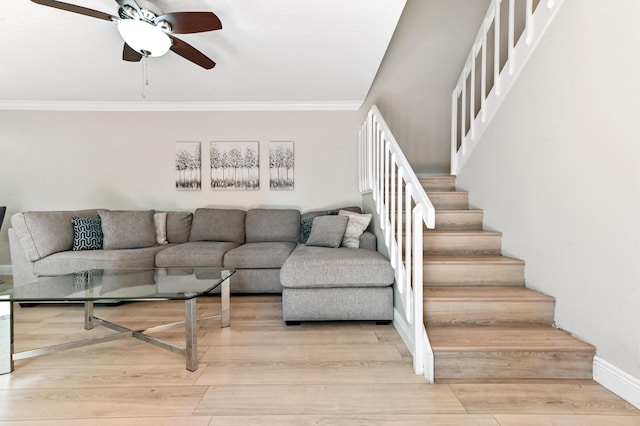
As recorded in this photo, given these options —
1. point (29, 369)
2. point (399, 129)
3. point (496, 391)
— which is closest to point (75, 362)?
point (29, 369)

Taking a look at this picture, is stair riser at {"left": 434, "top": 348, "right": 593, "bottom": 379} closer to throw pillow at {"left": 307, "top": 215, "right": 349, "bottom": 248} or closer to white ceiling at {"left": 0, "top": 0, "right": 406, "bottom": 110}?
throw pillow at {"left": 307, "top": 215, "right": 349, "bottom": 248}

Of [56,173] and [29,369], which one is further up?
[56,173]

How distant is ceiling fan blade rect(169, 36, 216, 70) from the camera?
2127 millimetres

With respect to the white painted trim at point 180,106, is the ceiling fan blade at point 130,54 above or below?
below

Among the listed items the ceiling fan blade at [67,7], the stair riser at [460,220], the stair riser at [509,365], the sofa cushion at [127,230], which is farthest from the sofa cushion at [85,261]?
the stair riser at [460,220]

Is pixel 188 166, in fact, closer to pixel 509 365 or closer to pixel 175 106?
pixel 175 106

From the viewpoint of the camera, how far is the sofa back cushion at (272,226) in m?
3.62

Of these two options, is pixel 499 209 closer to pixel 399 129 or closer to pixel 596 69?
pixel 596 69

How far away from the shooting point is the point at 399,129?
3.96 m

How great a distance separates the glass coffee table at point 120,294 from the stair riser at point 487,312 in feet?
4.67

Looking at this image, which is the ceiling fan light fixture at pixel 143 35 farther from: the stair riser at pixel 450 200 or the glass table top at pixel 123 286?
the stair riser at pixel 450 200

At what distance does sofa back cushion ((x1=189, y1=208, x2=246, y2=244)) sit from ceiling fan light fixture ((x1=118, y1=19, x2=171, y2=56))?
200 cm

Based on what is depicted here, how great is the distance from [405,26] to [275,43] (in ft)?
7.29

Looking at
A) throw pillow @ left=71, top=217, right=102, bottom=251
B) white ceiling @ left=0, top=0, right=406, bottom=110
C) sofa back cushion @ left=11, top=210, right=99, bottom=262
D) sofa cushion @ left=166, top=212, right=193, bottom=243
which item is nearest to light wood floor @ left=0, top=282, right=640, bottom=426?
sofa back cushion @ left=11, top=210, right=99, bottom=262
